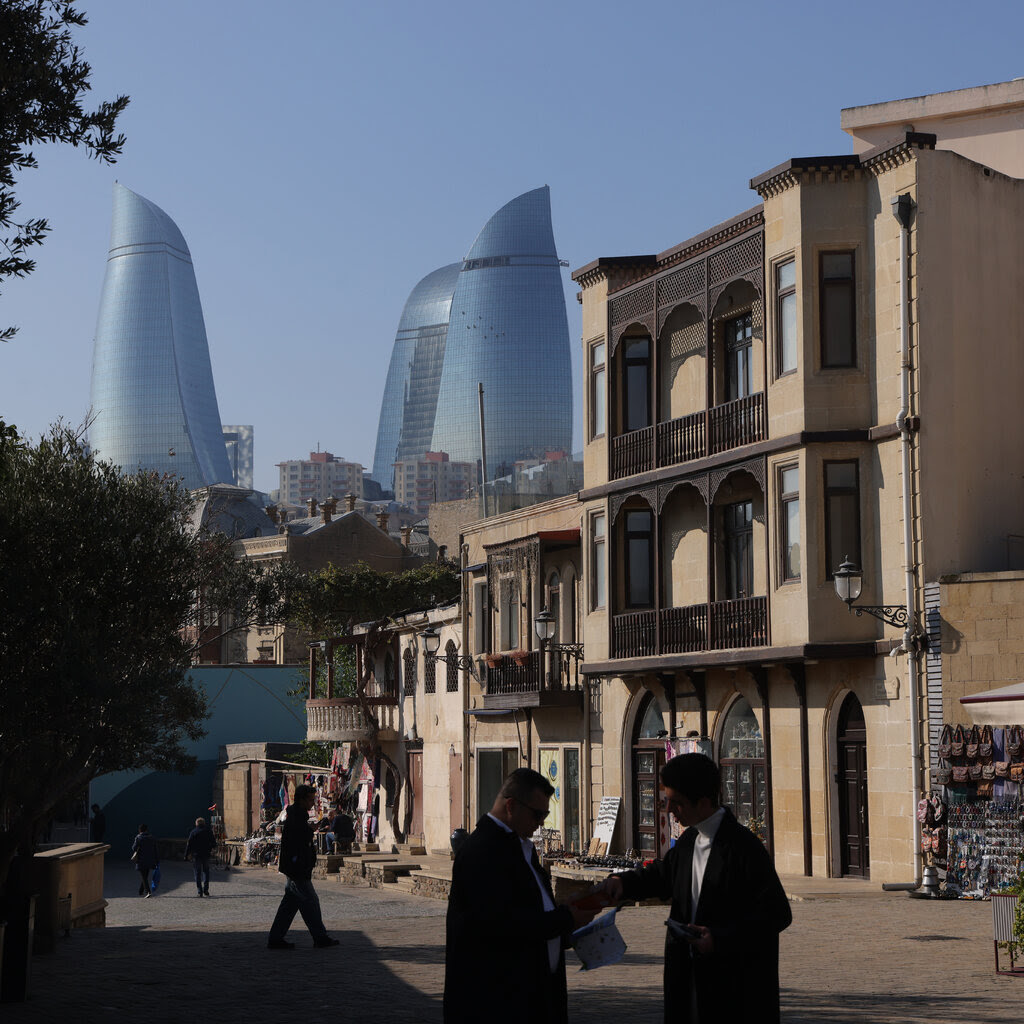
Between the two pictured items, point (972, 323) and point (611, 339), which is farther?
point (611, 339)

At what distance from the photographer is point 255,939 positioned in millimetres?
19562

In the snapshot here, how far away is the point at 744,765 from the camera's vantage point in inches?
1072

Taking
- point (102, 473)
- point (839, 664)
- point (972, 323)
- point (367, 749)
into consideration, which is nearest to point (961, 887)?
point (839, 664)

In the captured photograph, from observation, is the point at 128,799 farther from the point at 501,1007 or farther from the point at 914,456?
the point at 501,1007

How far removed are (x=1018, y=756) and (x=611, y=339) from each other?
1260 cm

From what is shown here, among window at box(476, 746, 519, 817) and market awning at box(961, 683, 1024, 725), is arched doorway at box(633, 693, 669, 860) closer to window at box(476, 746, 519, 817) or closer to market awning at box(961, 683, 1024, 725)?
window at box(476, 746, 519, 817)

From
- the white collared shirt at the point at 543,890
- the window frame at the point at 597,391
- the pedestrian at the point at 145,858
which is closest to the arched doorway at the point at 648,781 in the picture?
the window frame at the point at 597,391

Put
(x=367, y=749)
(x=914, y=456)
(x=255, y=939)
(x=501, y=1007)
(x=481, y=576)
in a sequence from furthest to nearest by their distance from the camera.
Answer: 1. (x=367, y=749)
2. (x=481, y=576)
3. (x=914, y=456)
4. (x=255, y=939)
5. (x=501, y=1007)

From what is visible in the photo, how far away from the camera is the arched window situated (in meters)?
38.7

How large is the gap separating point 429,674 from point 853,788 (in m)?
Result: 18.0

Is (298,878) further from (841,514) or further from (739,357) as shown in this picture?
(739,357)

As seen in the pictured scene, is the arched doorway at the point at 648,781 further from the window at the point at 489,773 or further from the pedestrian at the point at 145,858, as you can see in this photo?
the pedestrian at the point at 145,858

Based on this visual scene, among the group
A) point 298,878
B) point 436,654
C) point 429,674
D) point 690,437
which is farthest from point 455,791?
point 298,878

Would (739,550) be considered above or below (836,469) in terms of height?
below
